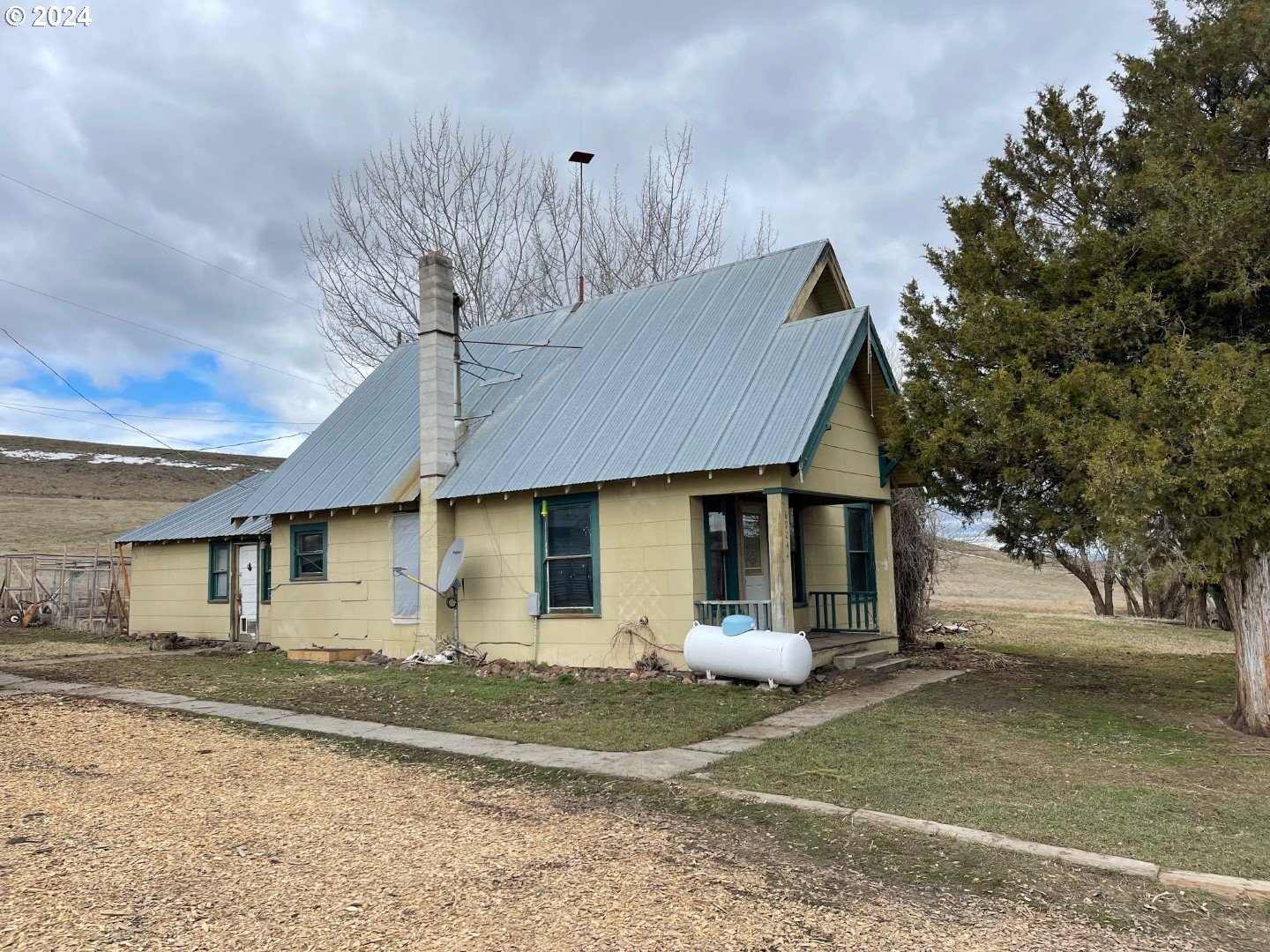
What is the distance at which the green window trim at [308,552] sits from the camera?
54.8ft

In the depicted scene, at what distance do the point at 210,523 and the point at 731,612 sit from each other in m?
13.2

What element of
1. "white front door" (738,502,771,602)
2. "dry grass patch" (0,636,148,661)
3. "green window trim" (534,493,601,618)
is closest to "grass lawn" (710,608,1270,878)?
"white front door" (738,502,771,602)

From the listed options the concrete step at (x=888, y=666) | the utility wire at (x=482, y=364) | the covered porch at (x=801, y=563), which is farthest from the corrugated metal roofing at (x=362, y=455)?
the concrete step at (x=888, y=666)

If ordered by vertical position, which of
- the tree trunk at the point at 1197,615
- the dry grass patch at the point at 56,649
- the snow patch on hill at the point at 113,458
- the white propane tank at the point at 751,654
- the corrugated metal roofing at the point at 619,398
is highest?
the snow patch on hill at the point at 113,458

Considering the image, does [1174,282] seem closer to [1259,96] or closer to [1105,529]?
[1259,96]

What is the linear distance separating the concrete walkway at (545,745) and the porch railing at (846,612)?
251 centimetres

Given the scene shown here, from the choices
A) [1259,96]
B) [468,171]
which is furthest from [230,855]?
[468,171]

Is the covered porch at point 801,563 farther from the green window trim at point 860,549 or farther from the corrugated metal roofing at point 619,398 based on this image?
the corrugated metal roofing at point 619,398

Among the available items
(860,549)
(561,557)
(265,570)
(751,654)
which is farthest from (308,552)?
(860,549)

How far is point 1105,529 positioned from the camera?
8.02 meters

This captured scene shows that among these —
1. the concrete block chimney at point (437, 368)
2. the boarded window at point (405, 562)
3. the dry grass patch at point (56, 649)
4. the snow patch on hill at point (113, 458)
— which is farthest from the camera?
the snow patch on hill at point (113, 458)

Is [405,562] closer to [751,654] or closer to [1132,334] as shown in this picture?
[751,654]

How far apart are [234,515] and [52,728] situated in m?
8.88

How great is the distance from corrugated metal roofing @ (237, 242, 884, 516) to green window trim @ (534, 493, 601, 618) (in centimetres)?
46
